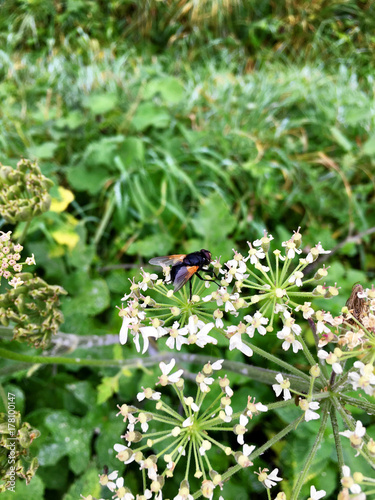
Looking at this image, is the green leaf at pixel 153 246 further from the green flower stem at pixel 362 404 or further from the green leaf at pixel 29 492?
the green flower stem at pixel 362 404

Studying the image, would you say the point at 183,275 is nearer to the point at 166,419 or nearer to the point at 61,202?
the point at 166,419

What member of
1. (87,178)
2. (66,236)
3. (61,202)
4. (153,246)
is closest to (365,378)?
(153,246)

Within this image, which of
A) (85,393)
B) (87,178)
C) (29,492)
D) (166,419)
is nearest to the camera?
(166,419)

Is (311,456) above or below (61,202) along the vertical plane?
above

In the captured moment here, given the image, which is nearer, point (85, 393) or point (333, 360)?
point (333, 360)

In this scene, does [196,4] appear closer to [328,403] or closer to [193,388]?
[193,388]

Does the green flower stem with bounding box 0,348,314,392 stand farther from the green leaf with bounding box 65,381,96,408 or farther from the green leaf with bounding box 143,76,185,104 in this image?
the green leaf with bounding box 143,76,185,104

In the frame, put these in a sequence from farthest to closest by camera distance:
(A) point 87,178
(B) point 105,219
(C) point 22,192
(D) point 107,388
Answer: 1. (A) point 87,178
2. (B) point 105,219
3. (D) point 107,388
4. (C) point 22,192

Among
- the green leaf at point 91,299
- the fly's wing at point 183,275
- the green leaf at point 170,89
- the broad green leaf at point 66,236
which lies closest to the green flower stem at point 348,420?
the fly's wing at point 183,275
